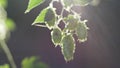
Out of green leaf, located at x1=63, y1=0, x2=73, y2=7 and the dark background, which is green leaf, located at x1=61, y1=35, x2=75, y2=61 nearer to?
green leaf, located at x1=63, y1=0, x2=73, y2=7

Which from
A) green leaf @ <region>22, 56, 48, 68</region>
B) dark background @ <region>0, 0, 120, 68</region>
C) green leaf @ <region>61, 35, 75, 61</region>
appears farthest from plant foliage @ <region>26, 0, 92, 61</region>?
dark background @ <region>0, 0, 120, 68</region>

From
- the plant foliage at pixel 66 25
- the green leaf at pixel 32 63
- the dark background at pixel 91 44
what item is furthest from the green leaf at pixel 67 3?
the dark background at pixel 91 44

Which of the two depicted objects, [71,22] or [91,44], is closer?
[71,22]

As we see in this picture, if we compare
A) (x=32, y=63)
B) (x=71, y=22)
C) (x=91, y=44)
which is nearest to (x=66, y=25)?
(x=71, y=22)

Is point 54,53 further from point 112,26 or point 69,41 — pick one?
point 69,41

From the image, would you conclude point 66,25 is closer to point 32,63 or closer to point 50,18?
point 50,18

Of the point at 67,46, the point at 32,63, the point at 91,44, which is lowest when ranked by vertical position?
the point at 91,44

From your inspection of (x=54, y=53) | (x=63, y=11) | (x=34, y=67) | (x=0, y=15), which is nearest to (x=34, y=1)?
(x=63, y=11)
